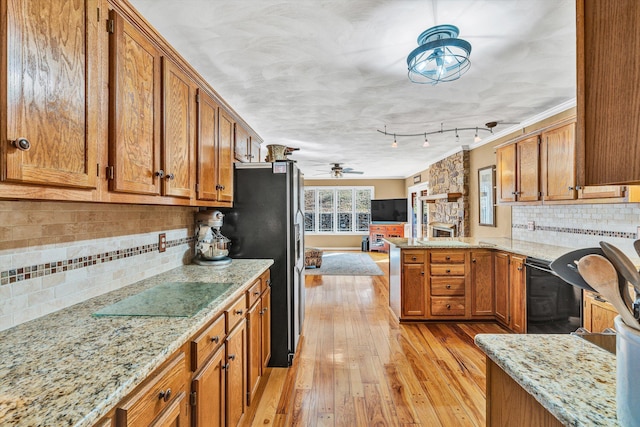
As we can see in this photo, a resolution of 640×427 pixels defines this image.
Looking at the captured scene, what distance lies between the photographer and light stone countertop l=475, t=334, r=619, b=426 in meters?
0.63

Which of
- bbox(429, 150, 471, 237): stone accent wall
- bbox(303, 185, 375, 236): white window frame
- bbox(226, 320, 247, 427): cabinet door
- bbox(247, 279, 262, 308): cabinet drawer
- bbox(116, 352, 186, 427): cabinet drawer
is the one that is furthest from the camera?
bbox(303, 185, 375, 236): white window frame

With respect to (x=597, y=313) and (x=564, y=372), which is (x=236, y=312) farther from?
(x=597, y=313)

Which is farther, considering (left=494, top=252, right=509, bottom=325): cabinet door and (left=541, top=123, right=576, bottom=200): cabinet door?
(left=494, top=252, right=509, bottom=325): cabinet door

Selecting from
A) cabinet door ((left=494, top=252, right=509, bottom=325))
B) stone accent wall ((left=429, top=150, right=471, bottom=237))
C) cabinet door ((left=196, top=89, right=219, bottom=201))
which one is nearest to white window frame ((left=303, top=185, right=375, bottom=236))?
stone accent wall ((left=429, top=150, right=471, bottom=237))

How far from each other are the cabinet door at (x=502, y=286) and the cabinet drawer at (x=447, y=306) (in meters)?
0.37

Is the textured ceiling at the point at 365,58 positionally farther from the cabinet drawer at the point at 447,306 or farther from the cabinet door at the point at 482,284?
the cabinet drawer at the point at 447,306

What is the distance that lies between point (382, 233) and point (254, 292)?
7.67m

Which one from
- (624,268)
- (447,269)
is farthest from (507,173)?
(624,268)

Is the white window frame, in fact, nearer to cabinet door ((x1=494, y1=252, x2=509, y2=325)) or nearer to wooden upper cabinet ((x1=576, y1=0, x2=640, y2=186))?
cabinet door ((x1=494, y1=252, x2=509, y2=325))

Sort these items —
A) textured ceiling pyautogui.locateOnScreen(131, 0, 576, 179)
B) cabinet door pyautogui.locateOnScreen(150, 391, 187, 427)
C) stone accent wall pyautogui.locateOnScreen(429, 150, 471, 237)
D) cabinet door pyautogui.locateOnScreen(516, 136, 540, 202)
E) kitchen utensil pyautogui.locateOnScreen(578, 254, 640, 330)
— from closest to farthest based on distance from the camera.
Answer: kitchen utensil pyautogui.locateOnScreen(578, 254, 640, 330), cabinet door pyautogui.locateOnScreen(150, 391, 187, 427), textured ceiling pyautogui.locateOnScreen(131, 0, 576, 179), cabinet door pyautogui.locateOnScreen(516, 136, 540, 202), stone accent wall pyautogui.locateOnScreen(429, 150, 471, 237)

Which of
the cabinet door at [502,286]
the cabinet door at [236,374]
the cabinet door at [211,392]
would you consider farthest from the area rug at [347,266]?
the cabinet door at [211,392]

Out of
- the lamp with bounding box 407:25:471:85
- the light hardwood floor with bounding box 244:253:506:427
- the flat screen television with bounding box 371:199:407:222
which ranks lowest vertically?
the light hardwood floor with bounding box 244:253:506:427

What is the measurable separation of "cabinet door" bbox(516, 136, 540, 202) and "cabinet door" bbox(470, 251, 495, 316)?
0.74 meters

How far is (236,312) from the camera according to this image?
5.59 feet
